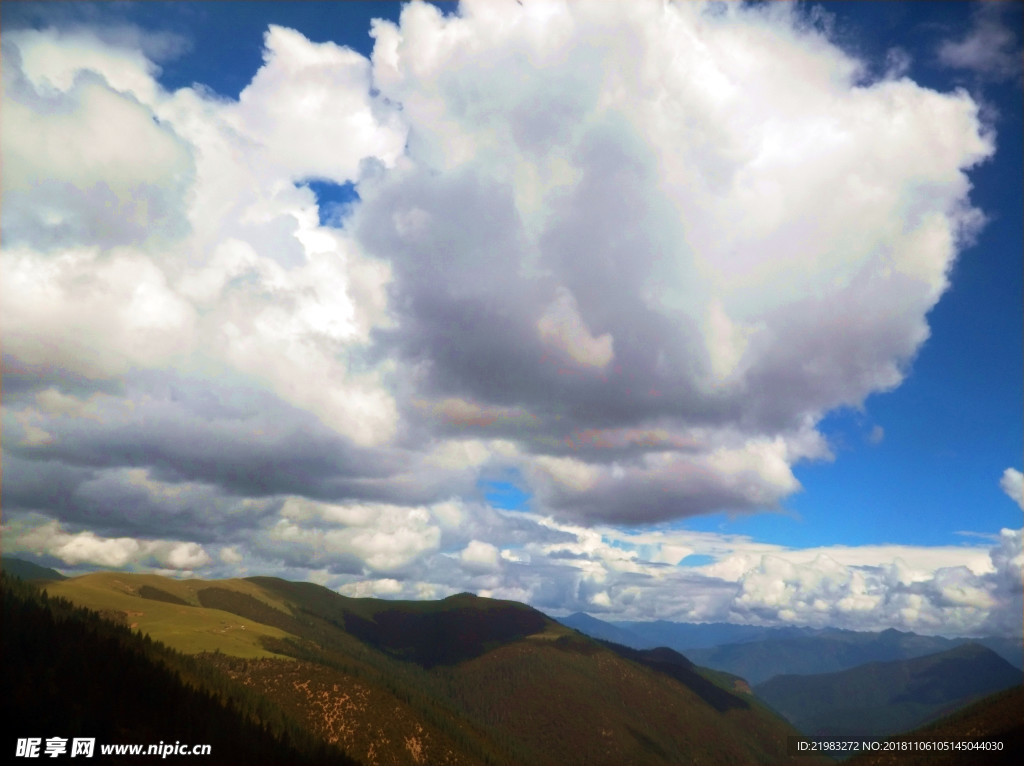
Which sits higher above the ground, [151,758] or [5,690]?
[5,690]

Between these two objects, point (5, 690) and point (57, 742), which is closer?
point (57, 742)

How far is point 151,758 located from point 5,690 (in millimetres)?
48646

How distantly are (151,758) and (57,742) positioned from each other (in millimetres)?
26096

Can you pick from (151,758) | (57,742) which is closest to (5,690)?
(57,742)

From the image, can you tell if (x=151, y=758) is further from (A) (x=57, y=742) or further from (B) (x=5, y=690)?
(B) (x=5, y=690)

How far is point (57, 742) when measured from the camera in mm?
186000

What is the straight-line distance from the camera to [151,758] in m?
198

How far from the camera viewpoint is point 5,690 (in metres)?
198

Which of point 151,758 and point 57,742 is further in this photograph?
point 151,758

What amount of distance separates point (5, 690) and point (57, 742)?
28.5 m
